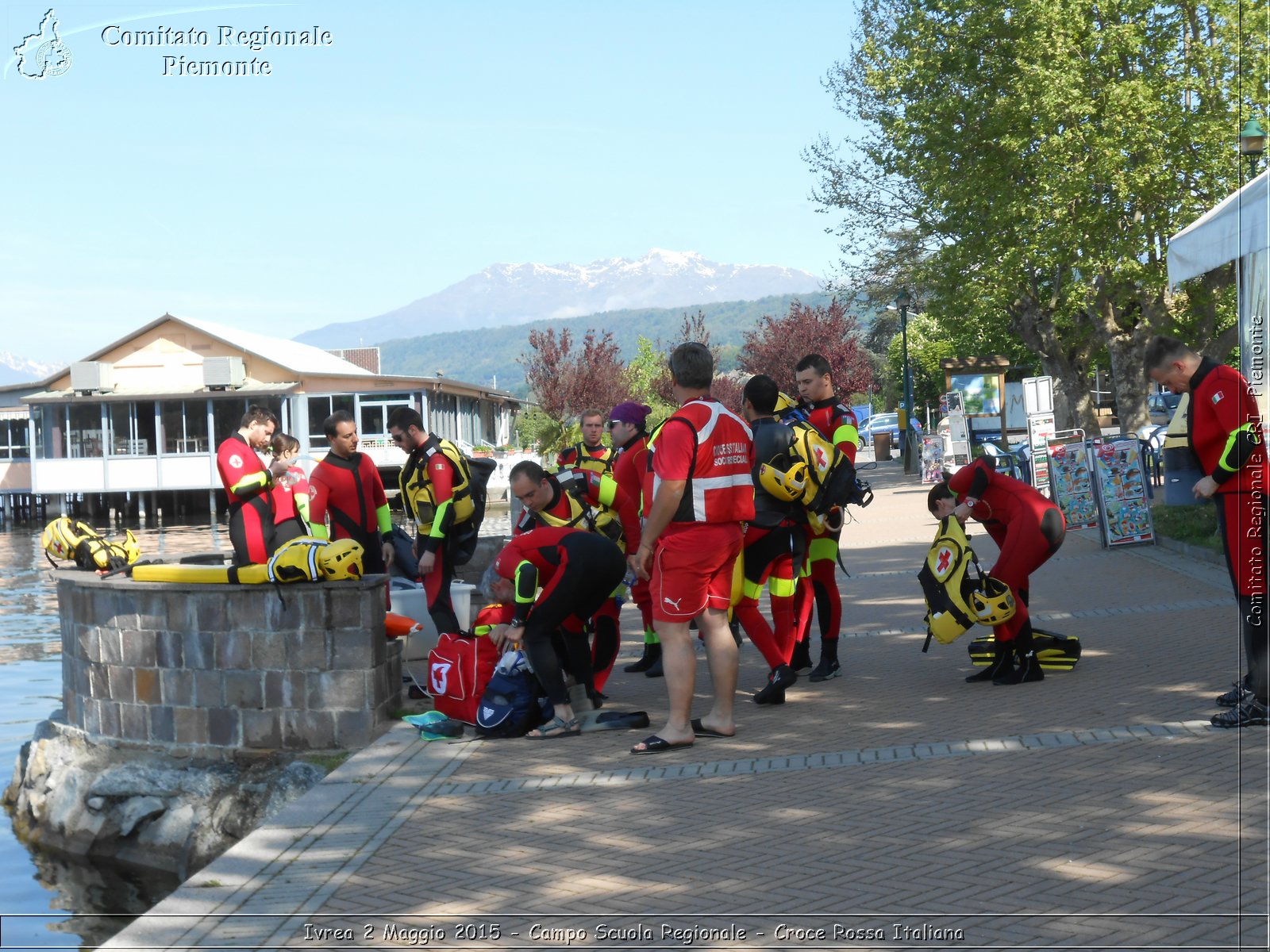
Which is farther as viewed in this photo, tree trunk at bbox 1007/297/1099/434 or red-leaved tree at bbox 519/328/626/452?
red-leaved tree at bbox 519/328/626/452

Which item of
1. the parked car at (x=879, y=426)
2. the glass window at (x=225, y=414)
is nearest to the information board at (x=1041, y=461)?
the glass window at (x=225, y=414)

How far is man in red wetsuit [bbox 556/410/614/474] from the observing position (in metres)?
10.5

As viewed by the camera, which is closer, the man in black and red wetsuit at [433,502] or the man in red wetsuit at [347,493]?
the man in black and red wetsuit at [433,502]

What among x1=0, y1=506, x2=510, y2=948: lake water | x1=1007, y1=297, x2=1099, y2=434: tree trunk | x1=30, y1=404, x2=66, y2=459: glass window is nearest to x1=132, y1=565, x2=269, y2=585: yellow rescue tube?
x1=0, y1=506, x2=510, y2=948: lake water

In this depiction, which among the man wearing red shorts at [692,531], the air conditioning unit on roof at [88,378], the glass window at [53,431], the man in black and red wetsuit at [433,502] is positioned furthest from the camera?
the glass window at [53,431]

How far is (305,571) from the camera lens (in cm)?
737

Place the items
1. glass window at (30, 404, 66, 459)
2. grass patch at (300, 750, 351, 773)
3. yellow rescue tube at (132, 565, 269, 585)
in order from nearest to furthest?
grass patch at (300, 750, 351, 773)
yellow rescue tube at (132, 565, 269, 585)
glass window at (30, 404, 66, 459)

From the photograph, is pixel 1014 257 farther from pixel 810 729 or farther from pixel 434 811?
pixel 434 811

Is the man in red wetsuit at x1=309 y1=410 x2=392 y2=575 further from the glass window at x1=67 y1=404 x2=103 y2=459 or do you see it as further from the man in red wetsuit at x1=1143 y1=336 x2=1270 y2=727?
the glass window at x1=67 y1=404 x2=103 y2=459

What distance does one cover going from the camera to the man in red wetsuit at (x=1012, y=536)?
312 inches

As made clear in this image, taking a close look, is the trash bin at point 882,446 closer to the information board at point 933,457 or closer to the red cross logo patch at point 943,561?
the information board at point 933,457

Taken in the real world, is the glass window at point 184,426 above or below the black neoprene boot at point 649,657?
above

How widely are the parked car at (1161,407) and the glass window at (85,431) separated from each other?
3473cm

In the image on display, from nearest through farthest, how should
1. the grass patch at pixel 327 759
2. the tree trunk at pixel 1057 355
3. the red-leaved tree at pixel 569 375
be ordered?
1. the grass patch at pixel 327 759
2. the tree trunk at pixel 1057 355
3. the red-leaved tree at pixel 569 375
